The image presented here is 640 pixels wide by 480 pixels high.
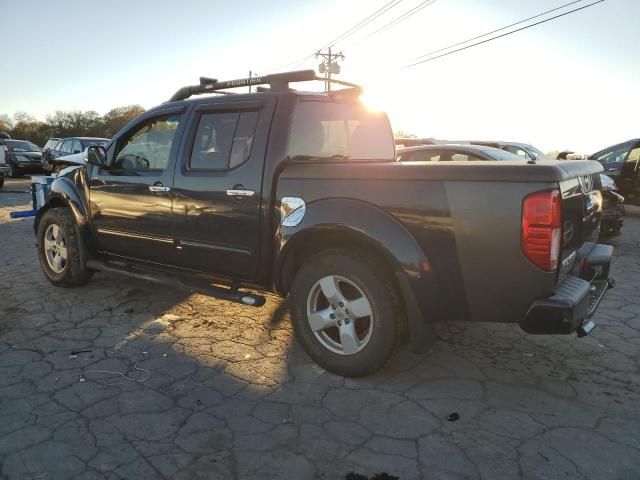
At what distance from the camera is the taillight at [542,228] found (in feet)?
7.74

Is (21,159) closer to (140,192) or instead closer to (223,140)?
(140,192)

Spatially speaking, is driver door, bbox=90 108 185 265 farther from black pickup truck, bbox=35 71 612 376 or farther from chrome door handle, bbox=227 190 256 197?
chrome door handle, bbox=227 190 256 197

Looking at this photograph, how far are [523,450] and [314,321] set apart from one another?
1462mm

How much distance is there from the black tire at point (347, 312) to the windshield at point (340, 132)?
2.88 feet

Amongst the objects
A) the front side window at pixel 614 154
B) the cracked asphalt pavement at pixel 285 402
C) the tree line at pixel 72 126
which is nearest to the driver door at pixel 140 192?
the cracked asphalt pavement at pixel 285 402

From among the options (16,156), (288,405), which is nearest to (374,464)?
(288,405)

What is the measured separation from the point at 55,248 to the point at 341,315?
11.8 ft

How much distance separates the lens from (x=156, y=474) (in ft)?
7.18

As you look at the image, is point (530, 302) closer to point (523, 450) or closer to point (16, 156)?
point (523, 450)

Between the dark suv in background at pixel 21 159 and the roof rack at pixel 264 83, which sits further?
the dark suv in background at pixel 21 159

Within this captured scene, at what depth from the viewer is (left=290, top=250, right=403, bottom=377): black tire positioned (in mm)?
2920

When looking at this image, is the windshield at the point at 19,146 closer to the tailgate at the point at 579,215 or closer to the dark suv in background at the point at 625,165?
the dark suv in background at the point at 625,165

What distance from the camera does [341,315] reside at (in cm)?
312

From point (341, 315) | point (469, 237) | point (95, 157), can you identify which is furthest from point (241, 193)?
point (95, 157)
